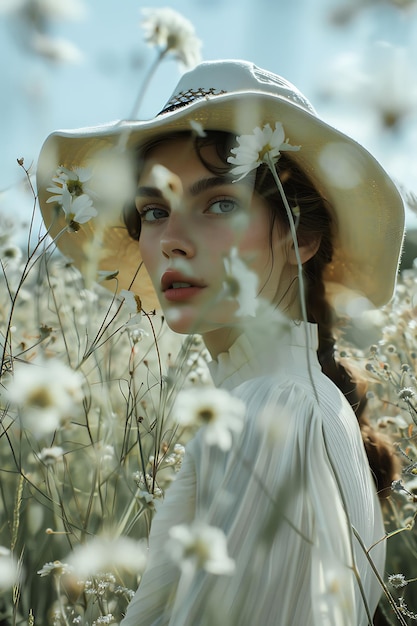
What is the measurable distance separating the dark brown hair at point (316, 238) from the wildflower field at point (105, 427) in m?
0.05

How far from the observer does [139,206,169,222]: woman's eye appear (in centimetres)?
112

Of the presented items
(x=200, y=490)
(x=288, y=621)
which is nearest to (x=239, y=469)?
(x=200, y=490)

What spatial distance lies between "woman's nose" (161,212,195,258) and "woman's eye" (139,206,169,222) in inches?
4.9

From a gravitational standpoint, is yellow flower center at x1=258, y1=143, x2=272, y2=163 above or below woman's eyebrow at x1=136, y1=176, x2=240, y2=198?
below

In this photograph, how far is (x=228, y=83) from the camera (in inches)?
42.0

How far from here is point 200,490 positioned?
694 mm

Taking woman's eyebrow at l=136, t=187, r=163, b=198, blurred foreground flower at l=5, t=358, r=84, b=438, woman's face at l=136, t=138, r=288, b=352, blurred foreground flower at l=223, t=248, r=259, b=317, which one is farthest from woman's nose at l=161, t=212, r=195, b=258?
blurred foreground flower at l=5, t=358, r=84, b=438

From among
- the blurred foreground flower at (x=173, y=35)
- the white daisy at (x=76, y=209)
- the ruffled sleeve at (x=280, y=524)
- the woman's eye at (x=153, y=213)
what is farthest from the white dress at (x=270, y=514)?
the blurred foreground flower at (x=173, y=35)

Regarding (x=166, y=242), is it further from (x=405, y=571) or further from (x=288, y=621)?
(x=405, y=571)

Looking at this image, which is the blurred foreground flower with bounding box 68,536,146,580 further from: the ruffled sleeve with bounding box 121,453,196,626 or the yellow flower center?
the yellow flower center

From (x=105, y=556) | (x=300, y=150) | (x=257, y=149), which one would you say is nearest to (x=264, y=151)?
(x=257, y=149)

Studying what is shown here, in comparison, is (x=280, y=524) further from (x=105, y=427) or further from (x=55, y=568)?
(x=105, y=427)

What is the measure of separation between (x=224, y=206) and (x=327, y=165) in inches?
8.0

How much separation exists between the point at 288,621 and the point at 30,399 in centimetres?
40
